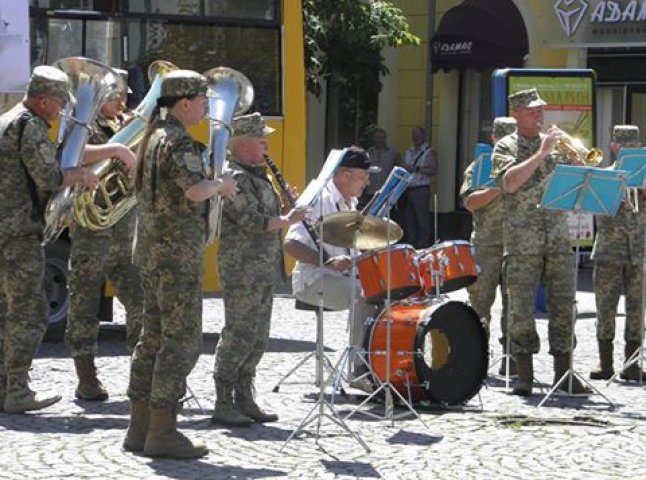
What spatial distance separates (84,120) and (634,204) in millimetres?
4344

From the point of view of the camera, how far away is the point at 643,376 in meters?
12.0

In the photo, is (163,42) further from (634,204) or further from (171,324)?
(171,324)

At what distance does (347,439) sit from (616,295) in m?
3.67

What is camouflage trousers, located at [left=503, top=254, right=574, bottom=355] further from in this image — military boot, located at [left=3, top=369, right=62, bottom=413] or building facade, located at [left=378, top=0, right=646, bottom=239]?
building facade, located at [left=378, top=0, right=646, bottom=239]

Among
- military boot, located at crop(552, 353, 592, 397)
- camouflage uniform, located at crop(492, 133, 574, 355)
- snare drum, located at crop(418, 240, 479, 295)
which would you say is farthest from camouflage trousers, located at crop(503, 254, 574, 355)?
snare drum, located at crop(418, 240, 479, 295)

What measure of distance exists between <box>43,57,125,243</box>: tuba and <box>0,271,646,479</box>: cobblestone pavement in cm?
113

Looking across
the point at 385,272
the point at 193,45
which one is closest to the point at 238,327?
the point at 385,272

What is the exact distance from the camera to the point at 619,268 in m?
12.1

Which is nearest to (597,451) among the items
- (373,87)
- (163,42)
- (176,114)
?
(176,114)

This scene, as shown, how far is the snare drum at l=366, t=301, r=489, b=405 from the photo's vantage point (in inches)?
401

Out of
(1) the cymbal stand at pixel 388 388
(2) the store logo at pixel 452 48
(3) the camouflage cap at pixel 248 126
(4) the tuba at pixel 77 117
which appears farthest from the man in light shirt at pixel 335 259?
(2) the store logo at pixel 452 48

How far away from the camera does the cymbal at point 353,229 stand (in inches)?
374

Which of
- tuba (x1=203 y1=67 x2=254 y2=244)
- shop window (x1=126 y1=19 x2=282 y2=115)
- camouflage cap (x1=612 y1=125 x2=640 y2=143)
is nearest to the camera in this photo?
tuba (x1=203 y1=67 x2=254 y2=244)

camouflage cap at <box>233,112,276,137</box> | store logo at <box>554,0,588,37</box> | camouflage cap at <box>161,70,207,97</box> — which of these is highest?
store logo at <box>554,0,588,37</box>
